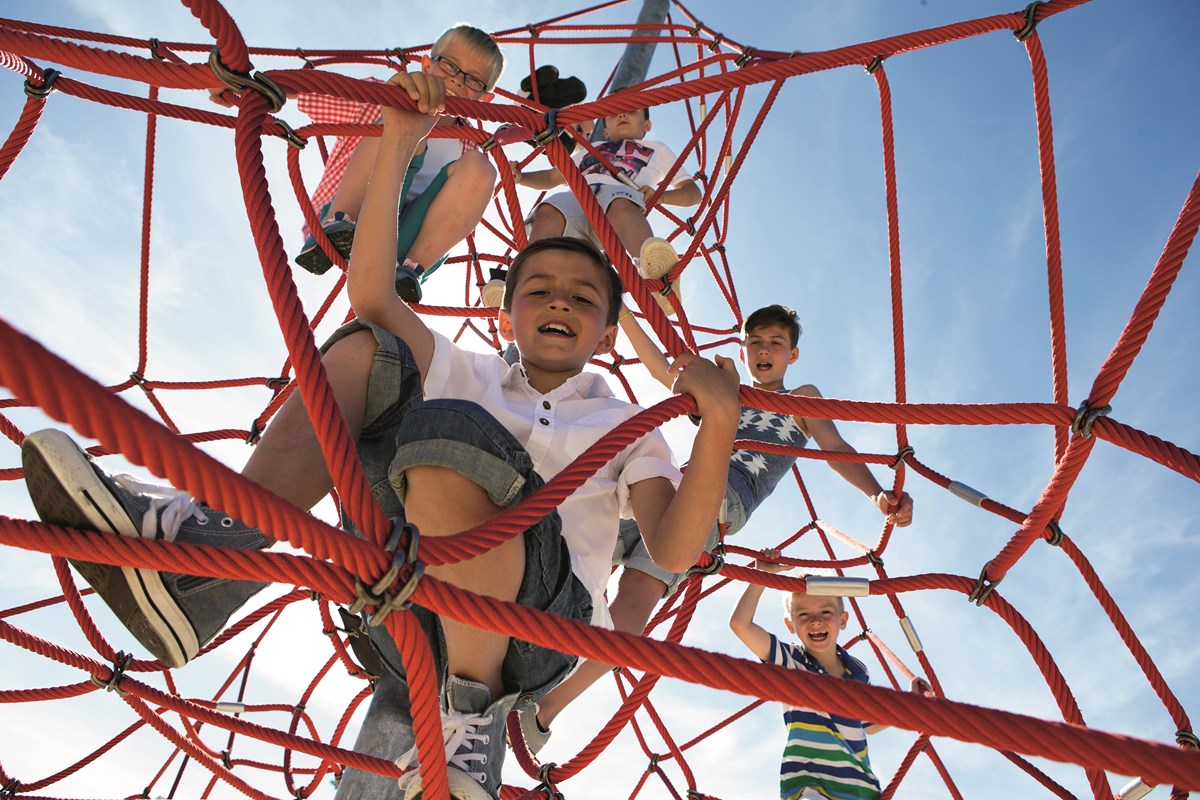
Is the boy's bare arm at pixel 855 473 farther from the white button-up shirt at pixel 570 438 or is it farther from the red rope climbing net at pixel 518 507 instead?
the white button-up shirt at pixel 570 438

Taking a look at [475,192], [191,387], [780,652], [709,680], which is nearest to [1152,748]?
[709,680]

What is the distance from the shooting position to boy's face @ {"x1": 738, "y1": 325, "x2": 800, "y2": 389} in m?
2.93

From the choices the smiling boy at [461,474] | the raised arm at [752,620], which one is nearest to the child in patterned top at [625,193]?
the raised arm at [752,620]

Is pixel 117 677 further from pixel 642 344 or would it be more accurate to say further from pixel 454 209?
pixel 642 344

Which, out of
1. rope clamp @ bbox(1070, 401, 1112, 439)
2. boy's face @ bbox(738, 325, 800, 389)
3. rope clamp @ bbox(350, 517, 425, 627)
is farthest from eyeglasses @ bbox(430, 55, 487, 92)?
rope clamp @ bbox(350, 517, 425, 627)

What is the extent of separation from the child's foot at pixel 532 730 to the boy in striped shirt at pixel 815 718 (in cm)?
89

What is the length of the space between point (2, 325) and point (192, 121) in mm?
1655

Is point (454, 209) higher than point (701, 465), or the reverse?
point (454, 209)

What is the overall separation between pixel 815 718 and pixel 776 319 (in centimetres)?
125

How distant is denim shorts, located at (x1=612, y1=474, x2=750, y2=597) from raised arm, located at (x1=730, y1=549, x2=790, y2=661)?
0.37m

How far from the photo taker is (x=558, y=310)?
1400 millimetres

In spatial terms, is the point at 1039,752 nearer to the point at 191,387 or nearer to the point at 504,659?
the point at 504,659

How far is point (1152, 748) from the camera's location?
2.10ft

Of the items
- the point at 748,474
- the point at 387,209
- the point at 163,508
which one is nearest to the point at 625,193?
the point at 748,474
